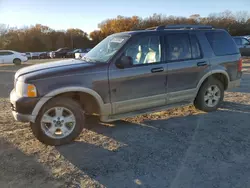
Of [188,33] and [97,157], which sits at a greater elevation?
[188,33]

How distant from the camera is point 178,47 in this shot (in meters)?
4.99

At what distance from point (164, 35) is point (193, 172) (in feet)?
9.41

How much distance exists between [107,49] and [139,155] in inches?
88.5

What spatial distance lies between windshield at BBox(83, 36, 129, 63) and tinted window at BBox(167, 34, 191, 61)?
94cm

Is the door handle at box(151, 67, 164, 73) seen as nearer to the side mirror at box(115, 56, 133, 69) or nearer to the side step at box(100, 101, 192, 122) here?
the side mirror at box(115, 56, 133, 69)

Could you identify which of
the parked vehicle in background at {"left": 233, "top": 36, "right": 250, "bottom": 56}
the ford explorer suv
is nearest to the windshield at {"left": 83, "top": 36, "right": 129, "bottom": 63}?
the ford explorer suv

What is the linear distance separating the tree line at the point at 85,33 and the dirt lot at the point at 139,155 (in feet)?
162

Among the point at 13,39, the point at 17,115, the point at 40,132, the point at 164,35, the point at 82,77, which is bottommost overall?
the point at 40,132

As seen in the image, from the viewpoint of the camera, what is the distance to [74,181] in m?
2.94

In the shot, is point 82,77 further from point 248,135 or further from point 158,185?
point 248,135

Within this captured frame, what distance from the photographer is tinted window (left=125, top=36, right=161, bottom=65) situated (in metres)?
4.50

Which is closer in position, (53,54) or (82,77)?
(82,77)

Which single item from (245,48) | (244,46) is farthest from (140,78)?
(244,46)

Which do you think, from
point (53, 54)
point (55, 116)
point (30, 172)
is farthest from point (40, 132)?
point (53, 54)
